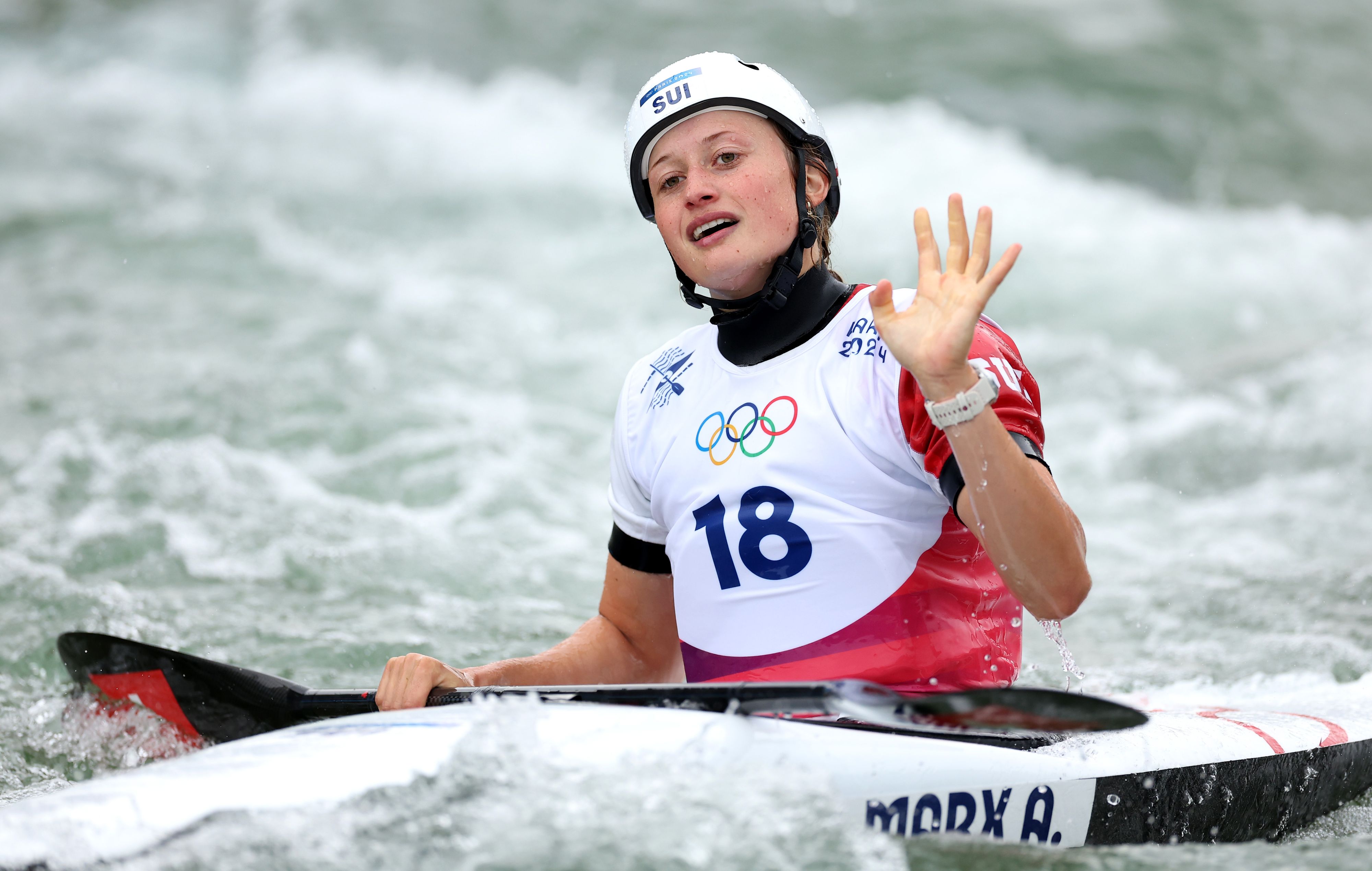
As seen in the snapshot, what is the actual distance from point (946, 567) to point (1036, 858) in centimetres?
53

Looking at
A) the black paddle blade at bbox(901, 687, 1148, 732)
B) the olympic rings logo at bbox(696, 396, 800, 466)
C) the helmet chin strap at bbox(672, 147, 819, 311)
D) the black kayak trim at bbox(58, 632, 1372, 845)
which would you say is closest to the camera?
the black paddle blade at bbox(901, 687, 1148, 732)

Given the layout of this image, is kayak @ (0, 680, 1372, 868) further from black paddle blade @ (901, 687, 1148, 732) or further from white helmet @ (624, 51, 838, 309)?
white helmet @ (624, 51, 838, 309)

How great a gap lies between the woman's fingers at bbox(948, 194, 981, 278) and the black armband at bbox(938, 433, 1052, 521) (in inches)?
11.2

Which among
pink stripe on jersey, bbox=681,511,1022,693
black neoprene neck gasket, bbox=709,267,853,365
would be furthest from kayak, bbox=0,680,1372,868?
black neoprene neck gasket, bbox=709,267,853,365

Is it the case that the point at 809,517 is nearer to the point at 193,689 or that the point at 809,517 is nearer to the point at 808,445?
the point at 808,445

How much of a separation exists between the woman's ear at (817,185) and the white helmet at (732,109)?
0.12 ft

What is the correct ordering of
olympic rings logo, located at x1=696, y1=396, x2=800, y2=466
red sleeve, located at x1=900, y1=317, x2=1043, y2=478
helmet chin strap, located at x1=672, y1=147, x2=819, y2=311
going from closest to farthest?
red sleeve, located at x1=900, y1=317, x2=1043, y2=478
olympic rings logo, located at x1=696, y1=396, x2=800, y2=466
helmet chin strap, located at x1=672, y1=147, x2=819, y2=311

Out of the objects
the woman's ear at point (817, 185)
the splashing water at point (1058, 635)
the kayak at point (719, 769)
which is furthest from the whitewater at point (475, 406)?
the woman's ear at point (817, 185)

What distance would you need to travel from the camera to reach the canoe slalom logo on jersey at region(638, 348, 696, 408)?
2682 mm

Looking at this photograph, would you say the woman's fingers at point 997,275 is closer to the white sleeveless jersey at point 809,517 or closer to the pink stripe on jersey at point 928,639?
the white sleeveless jersey at point 809,517

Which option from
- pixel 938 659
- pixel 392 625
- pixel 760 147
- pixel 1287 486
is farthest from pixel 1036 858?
pixel 1287 486

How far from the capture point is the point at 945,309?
196 cm

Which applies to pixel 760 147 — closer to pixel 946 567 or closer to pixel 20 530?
pixel 946 567

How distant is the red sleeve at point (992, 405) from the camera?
2090 mm
